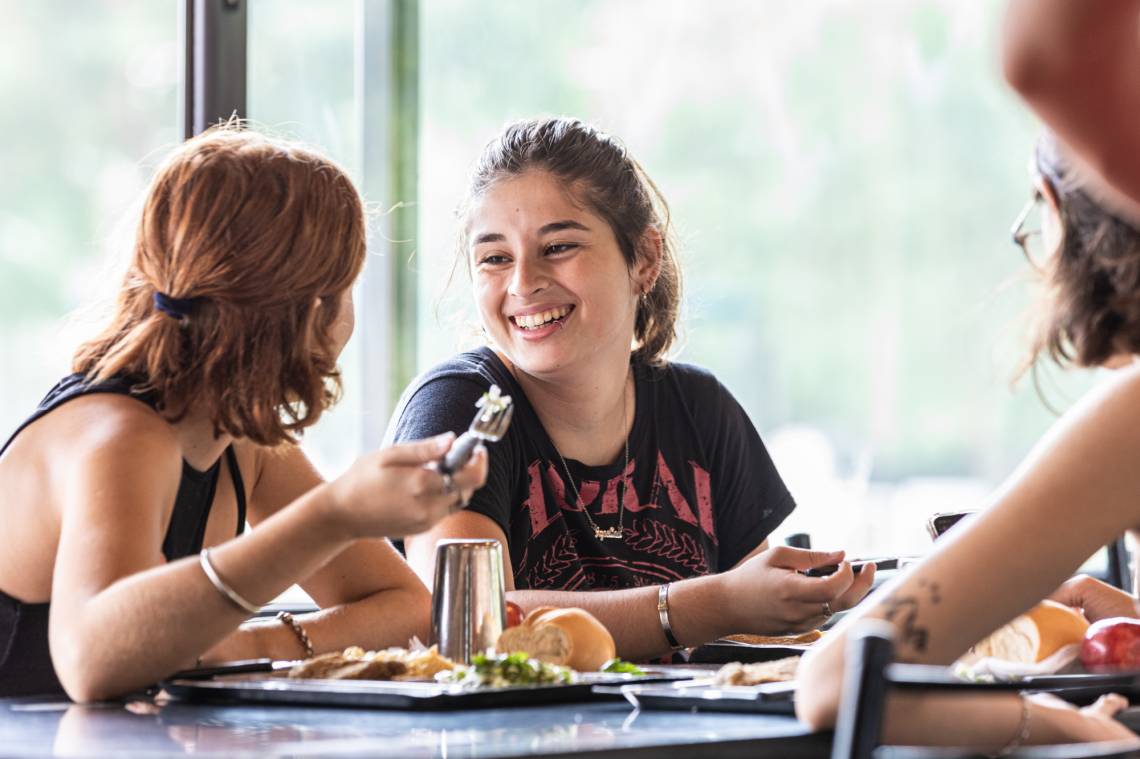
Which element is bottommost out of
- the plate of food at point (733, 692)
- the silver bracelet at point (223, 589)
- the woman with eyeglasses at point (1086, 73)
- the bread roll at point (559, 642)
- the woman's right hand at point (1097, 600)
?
the plate of food at point (733, 692)

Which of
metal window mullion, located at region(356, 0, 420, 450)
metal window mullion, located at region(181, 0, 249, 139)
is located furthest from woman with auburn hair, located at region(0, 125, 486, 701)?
metal window mullion, located at region(356, 0, 420, 450)

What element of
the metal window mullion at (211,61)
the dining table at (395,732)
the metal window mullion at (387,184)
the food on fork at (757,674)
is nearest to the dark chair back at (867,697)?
the dining table at (395,732)

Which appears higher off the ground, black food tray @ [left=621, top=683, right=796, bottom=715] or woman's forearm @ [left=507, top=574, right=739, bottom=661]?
woman's forearm @ [left=507, top=574, right=739, bottom=661]

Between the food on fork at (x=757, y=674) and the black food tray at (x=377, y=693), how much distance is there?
0.12m

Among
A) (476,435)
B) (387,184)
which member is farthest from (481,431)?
(387,184)

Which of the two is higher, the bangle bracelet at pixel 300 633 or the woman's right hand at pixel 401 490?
the woman's right hand at pixel 401 490

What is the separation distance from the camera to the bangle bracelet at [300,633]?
178 cm

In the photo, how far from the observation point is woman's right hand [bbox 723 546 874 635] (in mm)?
1972

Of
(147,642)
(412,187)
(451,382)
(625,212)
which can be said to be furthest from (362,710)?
(412,187)

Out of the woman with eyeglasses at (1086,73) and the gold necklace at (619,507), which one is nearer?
the woman with eyeglasses at (1086,73)

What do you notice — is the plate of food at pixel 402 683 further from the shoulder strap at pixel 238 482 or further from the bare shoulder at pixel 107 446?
the shoulder strap at pixel 238 482

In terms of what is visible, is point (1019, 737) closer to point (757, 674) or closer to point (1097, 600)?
point (757, 674)

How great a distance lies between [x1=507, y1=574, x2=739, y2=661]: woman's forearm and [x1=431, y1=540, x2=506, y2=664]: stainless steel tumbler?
1.23 feet

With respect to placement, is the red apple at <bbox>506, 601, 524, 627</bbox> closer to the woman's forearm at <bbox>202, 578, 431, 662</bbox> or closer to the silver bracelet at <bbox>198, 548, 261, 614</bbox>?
the woman's forearm at <bbox>202, 578, 431, 662</bbox>
